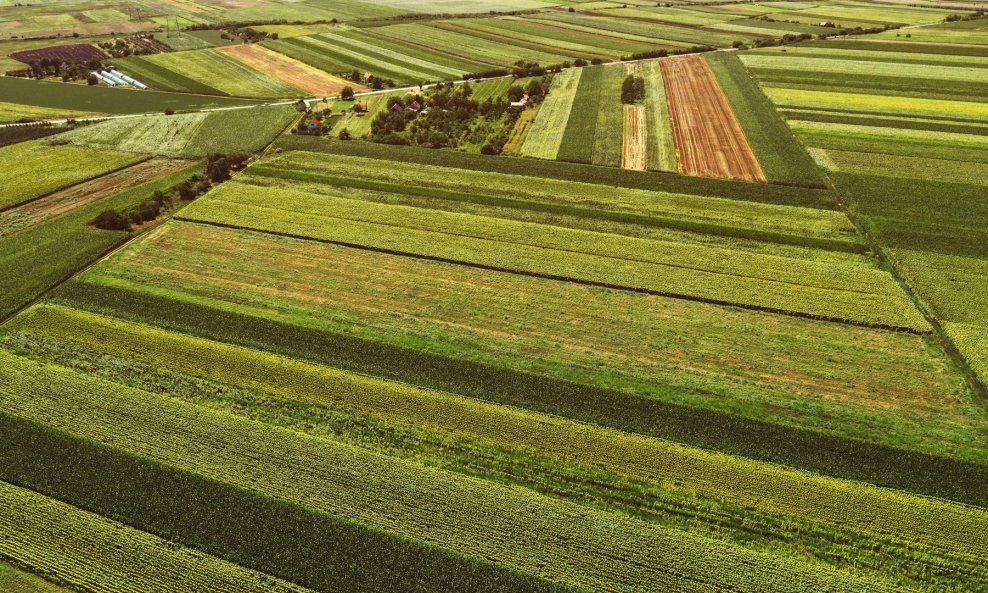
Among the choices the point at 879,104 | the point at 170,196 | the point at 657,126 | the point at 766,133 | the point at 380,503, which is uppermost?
the point at 879,104

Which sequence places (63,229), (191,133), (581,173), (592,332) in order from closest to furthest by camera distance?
(592,332)
(63,229)
(581,173)
(191,133)

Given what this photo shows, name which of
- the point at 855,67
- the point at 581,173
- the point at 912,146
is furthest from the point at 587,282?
the point at 855,67

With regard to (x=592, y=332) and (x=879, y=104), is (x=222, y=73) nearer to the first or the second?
(x=592, y=332)

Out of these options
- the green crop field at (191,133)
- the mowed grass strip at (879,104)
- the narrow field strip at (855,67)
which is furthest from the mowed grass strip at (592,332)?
the narrow field strip at (855,67)

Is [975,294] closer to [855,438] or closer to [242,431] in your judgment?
[855,438]

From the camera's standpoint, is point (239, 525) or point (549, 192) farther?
point (549, 192)

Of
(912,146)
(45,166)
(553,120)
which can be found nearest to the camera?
(912,146)

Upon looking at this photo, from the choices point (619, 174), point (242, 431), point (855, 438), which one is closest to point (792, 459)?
point (855, 438)

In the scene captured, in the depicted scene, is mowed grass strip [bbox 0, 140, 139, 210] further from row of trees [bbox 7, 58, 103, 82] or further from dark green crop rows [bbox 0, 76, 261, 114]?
row of trees [bbox 7, 58, 103, 82]

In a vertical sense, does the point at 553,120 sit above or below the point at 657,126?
above
